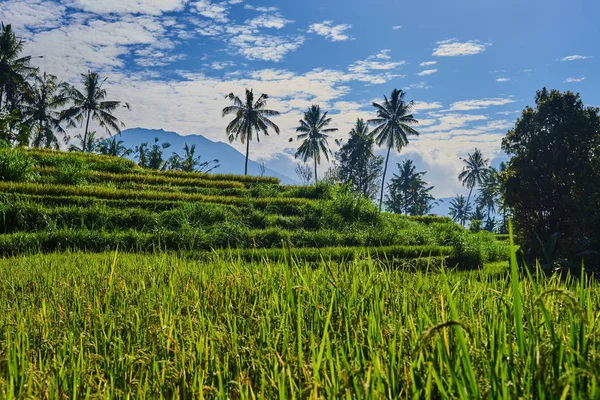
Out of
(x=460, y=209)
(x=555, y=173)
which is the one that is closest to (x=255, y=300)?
(x=555, y=173)

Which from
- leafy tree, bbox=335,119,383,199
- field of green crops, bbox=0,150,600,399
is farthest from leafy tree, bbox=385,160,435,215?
field of green crops, bbox=0,150,600,399

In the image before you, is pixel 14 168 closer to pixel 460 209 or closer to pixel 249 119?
pixel 249 119

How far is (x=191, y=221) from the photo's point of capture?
14000mm

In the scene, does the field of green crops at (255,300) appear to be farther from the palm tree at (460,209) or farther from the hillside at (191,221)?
the palm tree at (460,209)

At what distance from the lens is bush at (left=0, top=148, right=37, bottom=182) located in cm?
1527

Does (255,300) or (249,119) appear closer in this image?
(255,300)

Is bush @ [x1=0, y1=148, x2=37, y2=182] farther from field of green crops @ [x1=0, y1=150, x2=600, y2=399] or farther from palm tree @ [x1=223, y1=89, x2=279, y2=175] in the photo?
palm tree @ [x1=223, y1=89, x2=279, y2=175]

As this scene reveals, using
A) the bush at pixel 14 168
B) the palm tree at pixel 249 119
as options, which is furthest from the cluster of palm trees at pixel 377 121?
the bush at pixel 14 168

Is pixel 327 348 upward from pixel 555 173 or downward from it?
downward

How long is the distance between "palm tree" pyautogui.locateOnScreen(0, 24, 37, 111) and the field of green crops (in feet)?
52.6

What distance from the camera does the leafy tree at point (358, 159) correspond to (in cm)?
4966

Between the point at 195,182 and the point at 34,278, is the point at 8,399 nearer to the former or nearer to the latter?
the point at 34,278

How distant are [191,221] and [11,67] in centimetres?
2887

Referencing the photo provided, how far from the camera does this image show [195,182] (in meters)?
21.4
